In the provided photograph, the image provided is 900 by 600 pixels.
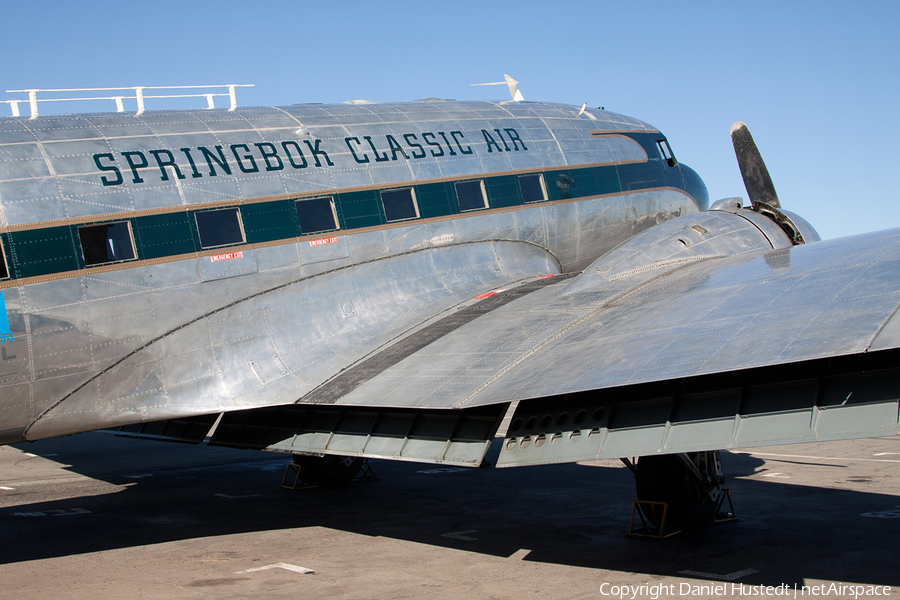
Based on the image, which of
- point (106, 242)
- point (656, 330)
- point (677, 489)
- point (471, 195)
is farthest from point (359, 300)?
point (677, 489)

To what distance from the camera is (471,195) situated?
1448 centimetres

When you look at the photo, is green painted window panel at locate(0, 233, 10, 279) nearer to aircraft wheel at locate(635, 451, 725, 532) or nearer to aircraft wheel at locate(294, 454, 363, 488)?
aircraft wheel at locate(294, 454, 363, 488)

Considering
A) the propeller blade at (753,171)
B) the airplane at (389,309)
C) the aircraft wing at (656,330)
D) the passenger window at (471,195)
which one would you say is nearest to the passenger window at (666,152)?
the propeller blade at (753,171)

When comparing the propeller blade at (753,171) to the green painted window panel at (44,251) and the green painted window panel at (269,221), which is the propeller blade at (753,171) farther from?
the green painted window panel at (44,251)

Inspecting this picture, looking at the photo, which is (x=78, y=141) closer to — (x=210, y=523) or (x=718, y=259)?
(x=210, y=523)

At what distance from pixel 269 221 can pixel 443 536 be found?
5322mm

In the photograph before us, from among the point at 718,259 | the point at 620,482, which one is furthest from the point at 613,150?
the point at 620,482

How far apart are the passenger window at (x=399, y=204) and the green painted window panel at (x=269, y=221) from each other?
169cm

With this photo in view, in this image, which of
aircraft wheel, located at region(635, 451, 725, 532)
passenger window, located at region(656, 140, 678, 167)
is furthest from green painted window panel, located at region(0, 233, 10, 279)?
passenger window, located at region(656, 140, 678, 167)

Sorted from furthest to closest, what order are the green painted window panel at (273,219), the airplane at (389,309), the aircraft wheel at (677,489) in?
the aircraft wheel at (677,489), the green painted window panel at (273,219), the airplane at (389,309)

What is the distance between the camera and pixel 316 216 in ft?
40.6

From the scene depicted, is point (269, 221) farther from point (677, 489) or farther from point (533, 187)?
point (677, 489)

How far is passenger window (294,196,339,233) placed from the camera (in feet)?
40.2

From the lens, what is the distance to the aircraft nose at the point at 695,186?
19641 millimetres
